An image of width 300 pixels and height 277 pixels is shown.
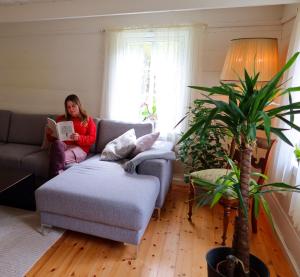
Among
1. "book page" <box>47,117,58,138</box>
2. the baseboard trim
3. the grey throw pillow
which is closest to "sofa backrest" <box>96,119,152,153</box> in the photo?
the grey throw pillow

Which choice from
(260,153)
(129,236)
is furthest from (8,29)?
(260,153)

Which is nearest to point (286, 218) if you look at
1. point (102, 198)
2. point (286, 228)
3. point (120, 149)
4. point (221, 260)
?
point (286, 228)

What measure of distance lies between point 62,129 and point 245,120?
2.01 metres

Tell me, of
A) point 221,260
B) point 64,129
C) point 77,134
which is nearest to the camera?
point 221,260

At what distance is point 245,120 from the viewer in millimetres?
1014

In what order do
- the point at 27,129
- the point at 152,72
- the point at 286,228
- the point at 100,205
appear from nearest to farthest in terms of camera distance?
the point at 100,205, the point at 286,228, the point at 152,72, the point at 27,129

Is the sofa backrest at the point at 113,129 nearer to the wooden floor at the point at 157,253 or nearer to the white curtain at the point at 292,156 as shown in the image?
the wooden floor at the point at 157,253

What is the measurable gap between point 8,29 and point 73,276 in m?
3.47

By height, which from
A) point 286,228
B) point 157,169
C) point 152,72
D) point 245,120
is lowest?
point 286,228

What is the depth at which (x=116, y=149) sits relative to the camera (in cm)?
253

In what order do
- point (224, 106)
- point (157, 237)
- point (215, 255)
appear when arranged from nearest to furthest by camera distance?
point (224, 106)
point (215, 255)
point (157, 237)

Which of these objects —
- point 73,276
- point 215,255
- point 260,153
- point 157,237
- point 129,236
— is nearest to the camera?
point 215,255

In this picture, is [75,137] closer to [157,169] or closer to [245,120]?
[157,169]

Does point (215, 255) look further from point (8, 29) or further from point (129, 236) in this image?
point (8, 29)
